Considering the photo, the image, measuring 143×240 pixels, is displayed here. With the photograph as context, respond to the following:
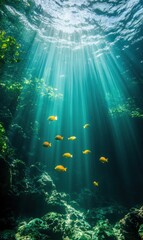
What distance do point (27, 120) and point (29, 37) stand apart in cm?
1027

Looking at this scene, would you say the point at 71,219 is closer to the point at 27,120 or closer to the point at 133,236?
the point at 133,236

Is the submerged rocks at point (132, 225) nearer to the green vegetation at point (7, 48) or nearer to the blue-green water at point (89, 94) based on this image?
the blue-green water at point (89, 94)

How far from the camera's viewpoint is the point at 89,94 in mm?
26500

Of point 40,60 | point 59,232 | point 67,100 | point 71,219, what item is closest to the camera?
point 59,232

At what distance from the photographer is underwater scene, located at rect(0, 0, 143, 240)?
1021cm

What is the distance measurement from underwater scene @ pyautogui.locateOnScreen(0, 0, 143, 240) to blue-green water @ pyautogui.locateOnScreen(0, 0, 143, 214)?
10 centimetres

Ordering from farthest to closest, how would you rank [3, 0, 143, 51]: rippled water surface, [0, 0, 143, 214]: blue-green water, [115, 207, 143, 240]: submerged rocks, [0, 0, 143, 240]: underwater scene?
[0, 0, 143, 214]: blue-green water, [3, 0, 143, 51]: rippled water surface, [0, 0, 143, 240]: underwater scene, [115, 207, 143, 240]: submerged rocks

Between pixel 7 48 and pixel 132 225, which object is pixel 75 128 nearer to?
pixel 132 225

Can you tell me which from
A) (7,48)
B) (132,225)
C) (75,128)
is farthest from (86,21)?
(132,225)

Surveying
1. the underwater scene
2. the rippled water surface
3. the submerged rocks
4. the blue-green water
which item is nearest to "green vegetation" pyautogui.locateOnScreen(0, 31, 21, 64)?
the underwater scene

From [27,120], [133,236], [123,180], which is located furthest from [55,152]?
[133,236]

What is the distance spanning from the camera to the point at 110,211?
46.4 feet

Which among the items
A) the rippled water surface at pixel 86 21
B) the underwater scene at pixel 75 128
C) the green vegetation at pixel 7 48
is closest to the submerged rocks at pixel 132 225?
the underwater scene at pixel 75 128

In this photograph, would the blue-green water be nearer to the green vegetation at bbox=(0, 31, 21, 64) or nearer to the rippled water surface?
the rippled water surface
